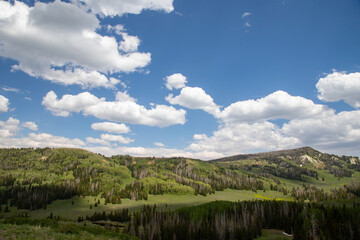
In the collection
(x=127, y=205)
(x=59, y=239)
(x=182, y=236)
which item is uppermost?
(x=59, y=239)

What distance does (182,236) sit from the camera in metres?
92.3

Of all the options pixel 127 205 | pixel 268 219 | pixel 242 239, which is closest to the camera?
pixel 242 239

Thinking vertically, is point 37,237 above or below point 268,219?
above

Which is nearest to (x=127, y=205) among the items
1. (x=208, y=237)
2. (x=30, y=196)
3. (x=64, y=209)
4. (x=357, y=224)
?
(x=64, y=209)

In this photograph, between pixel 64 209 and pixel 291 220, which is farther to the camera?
pixel 64 209

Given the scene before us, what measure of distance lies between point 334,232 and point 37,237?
318 ft

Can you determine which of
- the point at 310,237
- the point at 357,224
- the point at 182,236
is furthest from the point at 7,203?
the point at 357,224

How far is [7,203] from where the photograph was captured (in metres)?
194

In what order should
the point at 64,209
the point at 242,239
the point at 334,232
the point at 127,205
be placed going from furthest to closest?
the point at 127,205 → the point at 64,209 → the point at 242,239 → the point at 334,232

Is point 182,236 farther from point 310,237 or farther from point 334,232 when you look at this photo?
point 334,232

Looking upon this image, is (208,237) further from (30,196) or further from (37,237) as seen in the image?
(30,196)

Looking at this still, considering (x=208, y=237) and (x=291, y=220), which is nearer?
(x=208, y=237)

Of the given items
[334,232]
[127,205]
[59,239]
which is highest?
[59,239]

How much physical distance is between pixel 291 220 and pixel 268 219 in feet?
47.8
